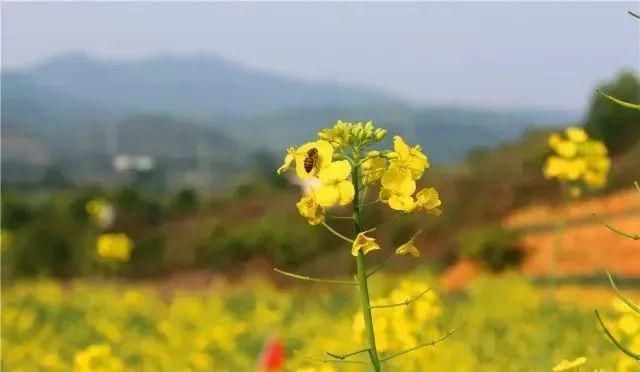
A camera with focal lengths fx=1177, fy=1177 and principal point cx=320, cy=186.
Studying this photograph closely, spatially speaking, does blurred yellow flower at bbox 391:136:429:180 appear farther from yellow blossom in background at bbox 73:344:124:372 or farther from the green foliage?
the green foliage

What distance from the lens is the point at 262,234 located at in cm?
506

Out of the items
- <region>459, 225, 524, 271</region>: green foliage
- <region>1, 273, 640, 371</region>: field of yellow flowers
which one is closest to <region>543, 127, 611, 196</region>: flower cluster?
<region>1, 273, 640, 371</region>: field of yellow flowers

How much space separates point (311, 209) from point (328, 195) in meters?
0.04

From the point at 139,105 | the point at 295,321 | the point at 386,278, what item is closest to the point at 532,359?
the point at 295,321

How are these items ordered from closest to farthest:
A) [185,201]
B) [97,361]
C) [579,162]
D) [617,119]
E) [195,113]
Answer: [97,361]
[579,162]
[617,119]
[185,201]
[195,113]

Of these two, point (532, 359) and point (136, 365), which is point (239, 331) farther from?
point (532, 359)

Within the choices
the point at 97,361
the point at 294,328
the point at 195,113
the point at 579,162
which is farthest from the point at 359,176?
the point at 195,113

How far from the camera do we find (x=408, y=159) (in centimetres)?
108

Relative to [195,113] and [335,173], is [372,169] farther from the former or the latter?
[195,113]

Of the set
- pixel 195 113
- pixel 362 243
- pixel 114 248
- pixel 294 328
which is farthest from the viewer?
pixel 195 113

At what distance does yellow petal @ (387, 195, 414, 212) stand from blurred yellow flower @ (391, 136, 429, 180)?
0.08ft

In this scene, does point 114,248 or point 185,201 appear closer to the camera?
point 114,248

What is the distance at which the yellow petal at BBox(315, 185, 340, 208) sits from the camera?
1028mm

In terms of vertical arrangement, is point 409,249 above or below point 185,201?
above
